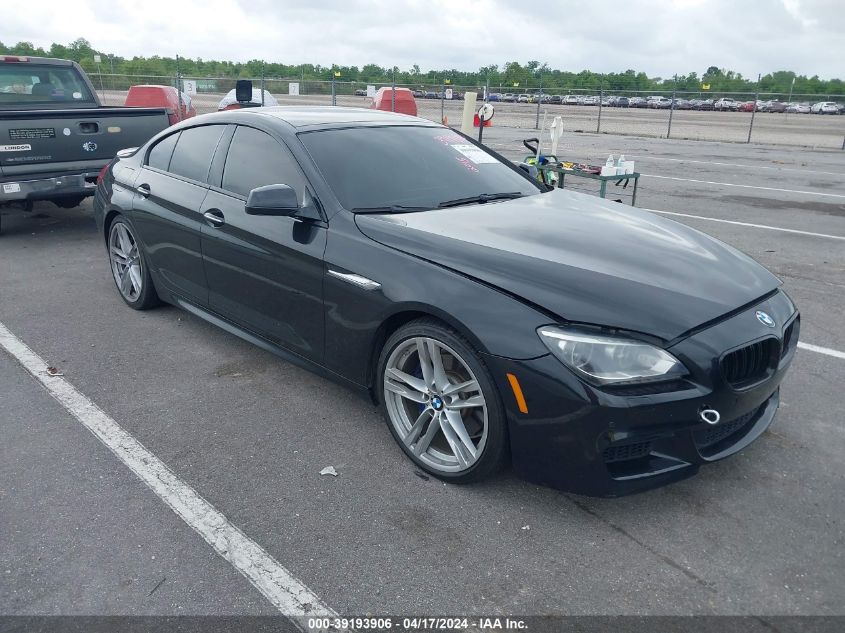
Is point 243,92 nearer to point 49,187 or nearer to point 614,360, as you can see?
point 49,187

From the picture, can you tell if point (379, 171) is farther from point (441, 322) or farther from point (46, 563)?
point (46, 563)

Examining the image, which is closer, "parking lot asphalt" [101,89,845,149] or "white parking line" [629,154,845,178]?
"white parking line" [629,154,845,178]

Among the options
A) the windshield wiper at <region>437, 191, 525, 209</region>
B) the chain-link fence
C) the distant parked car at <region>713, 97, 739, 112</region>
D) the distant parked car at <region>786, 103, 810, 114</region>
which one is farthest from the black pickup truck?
the distant parked car at <region>786, 103, 810, 114</region>

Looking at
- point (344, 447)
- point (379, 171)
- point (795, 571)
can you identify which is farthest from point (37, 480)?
point (795, 571)

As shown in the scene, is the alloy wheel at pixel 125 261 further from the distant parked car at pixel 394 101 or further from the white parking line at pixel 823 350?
the distant parked car at pixel 394 101

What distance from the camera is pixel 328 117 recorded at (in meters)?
4.30

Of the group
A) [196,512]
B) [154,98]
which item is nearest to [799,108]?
[154,98]

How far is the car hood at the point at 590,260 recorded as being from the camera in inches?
109

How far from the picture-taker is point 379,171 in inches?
152

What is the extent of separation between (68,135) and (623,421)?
22.5 feet

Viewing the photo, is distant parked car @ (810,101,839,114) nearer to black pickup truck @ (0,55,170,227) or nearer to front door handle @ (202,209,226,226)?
black pickup truck @ (0,55,170,227)

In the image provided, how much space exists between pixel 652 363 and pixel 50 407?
320cm

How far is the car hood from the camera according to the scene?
9.08 feet

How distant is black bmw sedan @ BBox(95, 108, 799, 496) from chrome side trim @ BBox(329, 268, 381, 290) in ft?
0.04
